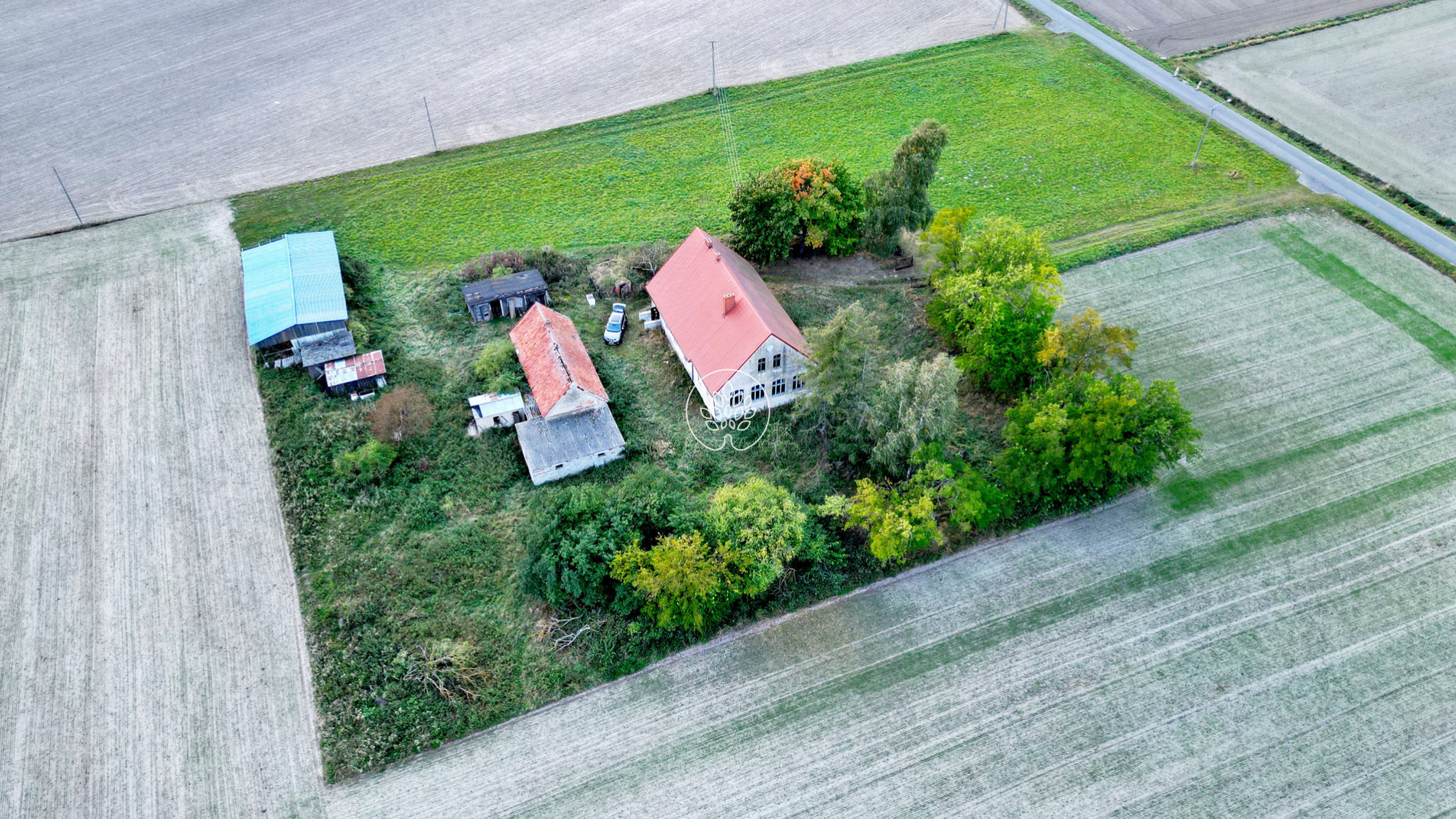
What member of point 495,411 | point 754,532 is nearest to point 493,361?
point 495,411

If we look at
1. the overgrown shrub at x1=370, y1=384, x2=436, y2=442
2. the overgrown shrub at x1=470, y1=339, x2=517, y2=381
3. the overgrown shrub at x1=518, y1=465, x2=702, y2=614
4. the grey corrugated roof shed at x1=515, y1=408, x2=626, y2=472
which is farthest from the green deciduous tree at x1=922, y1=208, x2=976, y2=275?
the overgrown shrub at x1=370, y1=384, x2=436, y2=442

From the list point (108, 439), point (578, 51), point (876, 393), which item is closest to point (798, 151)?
point (578, 51)

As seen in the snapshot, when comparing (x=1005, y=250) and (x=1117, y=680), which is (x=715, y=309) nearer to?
(x=1005, y=250)

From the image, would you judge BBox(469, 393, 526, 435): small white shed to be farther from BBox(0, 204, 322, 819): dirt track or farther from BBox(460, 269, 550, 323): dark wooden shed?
BBox(0, 204, 322, 819): dirt track

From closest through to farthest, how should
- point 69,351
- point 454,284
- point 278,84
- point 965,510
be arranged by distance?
point 965,510 → point 69,351 → point 454,284 → point 278,84

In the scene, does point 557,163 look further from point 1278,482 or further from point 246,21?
point 1278,482

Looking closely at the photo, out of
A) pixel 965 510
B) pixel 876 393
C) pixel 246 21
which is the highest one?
pixel 246 21
